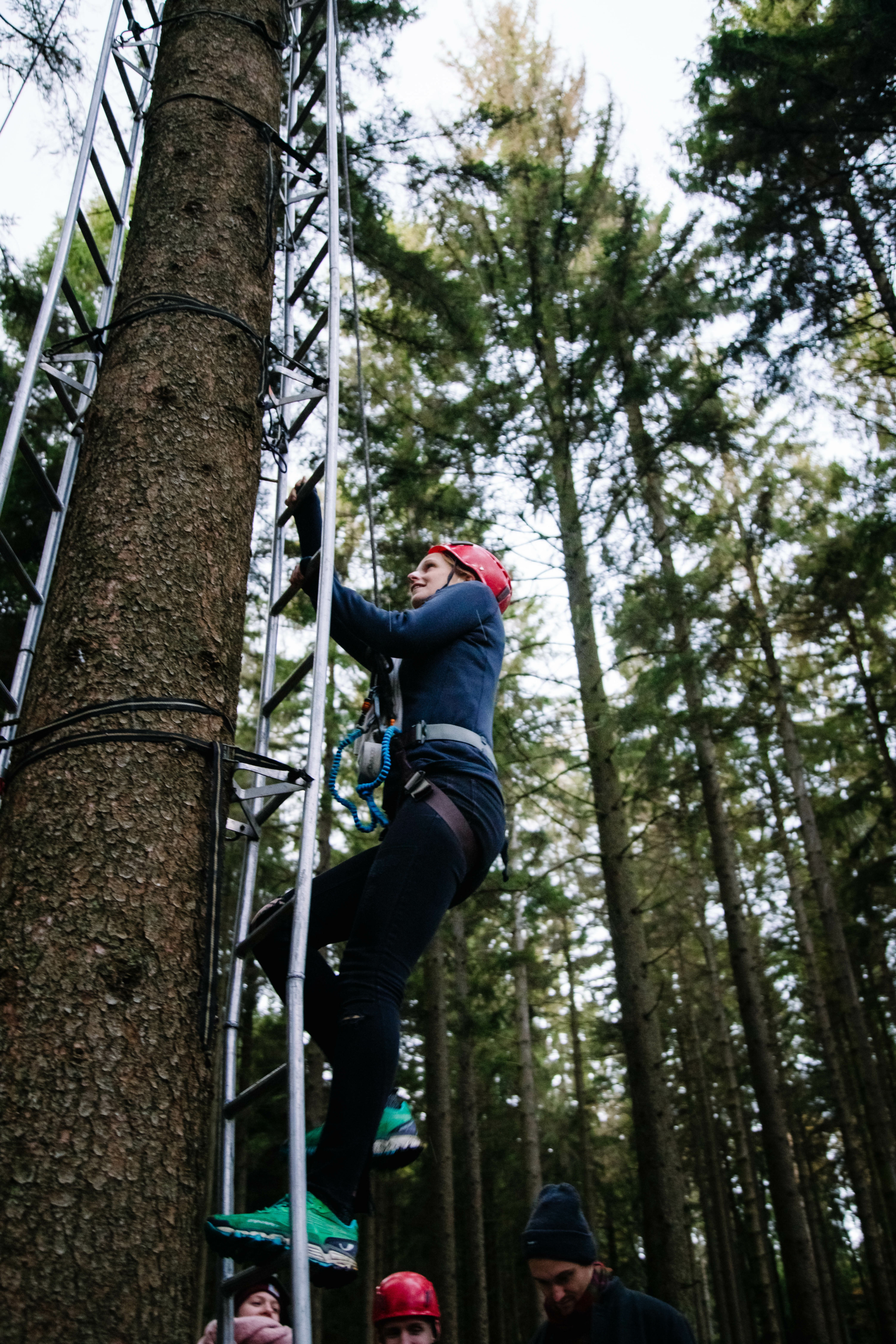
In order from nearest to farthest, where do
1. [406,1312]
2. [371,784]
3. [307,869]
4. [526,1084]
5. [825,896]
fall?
[307,869] < [371,784] < [406,1312] < [825,896] < [526,1084]

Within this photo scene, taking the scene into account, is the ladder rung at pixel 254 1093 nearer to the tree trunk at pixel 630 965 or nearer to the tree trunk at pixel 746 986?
the tree trunk at pixel 630 965

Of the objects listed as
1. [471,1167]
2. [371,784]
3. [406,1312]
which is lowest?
[406,1312]

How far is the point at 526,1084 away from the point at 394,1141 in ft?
54.1

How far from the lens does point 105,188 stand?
139 inches

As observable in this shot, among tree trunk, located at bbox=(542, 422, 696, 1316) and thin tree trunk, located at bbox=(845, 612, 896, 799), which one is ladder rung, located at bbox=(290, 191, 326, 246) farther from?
thin tree trunk, located at bbox=(845, 612, 896, 799)

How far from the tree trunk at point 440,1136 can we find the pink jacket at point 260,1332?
9.56 m

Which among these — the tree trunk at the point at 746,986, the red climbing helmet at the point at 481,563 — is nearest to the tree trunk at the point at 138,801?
the red climbing helmet at the point at 481,563

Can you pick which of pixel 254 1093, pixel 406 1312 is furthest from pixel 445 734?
pixel 406 1312

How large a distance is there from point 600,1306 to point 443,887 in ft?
5.64

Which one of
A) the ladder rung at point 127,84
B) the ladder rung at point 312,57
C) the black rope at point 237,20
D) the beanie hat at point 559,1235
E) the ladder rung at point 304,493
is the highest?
the ladder rung at point 312,57

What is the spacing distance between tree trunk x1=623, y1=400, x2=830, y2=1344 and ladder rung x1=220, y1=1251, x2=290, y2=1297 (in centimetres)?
866

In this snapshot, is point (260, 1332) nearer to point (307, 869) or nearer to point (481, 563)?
point (307, 869)

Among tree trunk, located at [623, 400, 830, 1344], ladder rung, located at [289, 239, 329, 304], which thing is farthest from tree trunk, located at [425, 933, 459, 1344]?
ladder rung, located at [289, 239, 329, 304]

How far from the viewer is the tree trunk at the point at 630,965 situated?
23.9ft
